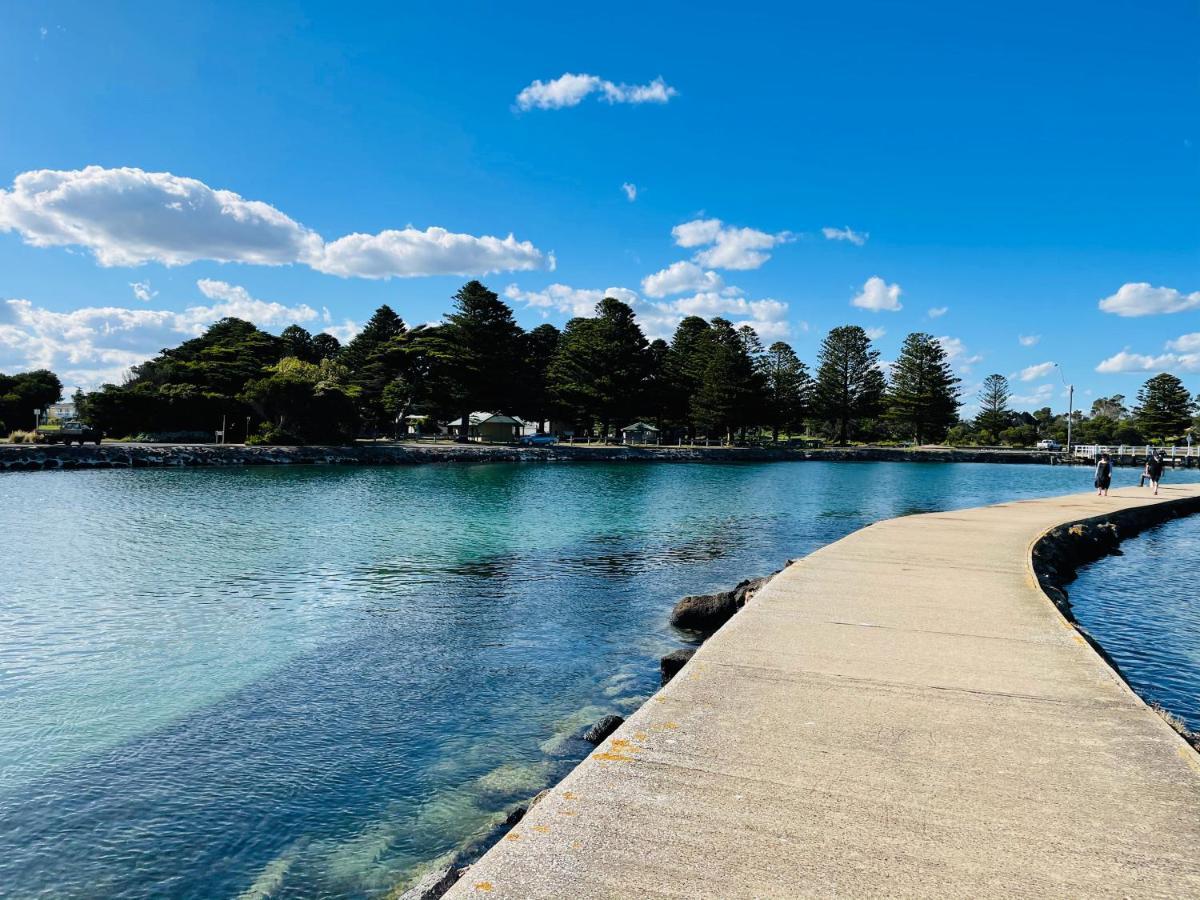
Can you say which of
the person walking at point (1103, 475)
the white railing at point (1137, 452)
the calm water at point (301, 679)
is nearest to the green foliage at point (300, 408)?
the calm water at point (301, 679)

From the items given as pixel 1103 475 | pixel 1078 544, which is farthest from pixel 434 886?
pixel 1103 475

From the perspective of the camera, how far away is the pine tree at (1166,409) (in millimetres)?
100625

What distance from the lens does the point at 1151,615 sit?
12836 mm

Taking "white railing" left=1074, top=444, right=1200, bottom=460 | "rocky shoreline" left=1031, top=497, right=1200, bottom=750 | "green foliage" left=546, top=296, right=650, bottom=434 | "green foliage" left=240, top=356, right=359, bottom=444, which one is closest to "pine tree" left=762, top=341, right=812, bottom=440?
"green foliage" left=546, top=296, right=650, bottom=434

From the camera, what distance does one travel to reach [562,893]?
3.11 metres

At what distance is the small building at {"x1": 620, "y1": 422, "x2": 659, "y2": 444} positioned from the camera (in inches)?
3303

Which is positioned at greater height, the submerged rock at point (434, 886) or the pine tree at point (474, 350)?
the pine tree at point (474, 350)

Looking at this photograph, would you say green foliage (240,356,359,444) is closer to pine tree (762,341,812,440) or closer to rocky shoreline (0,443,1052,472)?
rocky shoreline (0,443,1052,472)

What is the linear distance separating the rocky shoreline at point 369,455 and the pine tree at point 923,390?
13.3 meters

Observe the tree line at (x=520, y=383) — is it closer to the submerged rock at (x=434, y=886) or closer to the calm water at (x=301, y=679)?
the calm water at (x=301, y=679)

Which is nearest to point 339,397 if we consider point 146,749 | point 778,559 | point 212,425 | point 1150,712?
point 212,425

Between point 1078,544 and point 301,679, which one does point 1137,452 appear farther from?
point 301,679

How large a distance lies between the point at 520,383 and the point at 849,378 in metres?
45.7

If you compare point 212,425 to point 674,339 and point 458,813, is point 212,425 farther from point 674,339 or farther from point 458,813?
point 458,813
